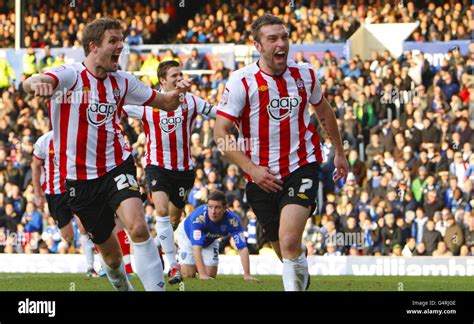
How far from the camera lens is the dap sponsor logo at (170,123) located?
1410cm

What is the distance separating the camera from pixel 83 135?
33.0 ft

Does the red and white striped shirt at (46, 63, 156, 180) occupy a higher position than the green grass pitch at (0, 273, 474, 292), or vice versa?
the red and white striped shirt at (46, 63, 156, 180)

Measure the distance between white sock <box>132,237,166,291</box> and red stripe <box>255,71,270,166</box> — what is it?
1.28m

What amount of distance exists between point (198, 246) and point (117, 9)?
49.0 ft

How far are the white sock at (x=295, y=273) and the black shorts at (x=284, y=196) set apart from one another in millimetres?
463

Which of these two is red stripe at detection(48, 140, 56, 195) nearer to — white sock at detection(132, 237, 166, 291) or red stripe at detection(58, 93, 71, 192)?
red stripe at detection(58, 93, 71, 192)

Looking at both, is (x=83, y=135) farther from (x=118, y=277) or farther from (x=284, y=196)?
(x=284, y=196)

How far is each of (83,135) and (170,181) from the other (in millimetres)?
4165

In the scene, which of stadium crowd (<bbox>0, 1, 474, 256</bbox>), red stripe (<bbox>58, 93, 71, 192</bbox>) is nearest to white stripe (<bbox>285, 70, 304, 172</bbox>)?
red stripe (<bbox>58, 93, 71, 192</bbox>)

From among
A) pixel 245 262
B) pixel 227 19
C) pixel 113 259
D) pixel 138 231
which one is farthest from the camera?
pixel 227 19

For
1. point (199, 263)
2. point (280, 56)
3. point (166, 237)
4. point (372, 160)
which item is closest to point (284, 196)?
point (280, 56)

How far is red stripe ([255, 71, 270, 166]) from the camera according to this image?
9.97m

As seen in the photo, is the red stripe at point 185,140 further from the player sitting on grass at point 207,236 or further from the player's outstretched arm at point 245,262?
the player's outstretched arm at point 245,262
